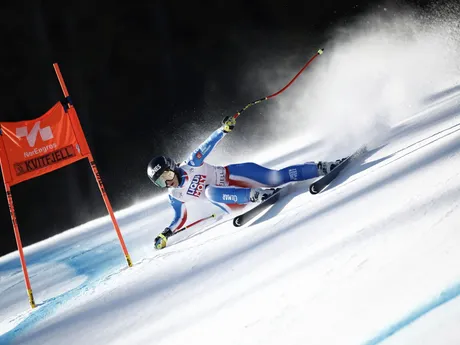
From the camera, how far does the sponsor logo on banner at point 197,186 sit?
3732mm

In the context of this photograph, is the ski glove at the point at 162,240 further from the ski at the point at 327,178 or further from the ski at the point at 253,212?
the ski at the point at 327,178

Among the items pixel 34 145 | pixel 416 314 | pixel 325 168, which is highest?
pixel 34 145

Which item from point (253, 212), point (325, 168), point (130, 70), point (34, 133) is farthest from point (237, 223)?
point (130, 70)

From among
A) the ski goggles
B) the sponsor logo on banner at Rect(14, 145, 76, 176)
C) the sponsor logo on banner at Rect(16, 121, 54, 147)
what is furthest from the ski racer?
the sponsor logo on banner at Rect(16, 121, 54, 147)

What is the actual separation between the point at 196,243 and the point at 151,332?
1253 millimetres

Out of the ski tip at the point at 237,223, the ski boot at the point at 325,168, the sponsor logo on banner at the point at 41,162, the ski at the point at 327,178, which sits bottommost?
the ski tip at the point at 237,223

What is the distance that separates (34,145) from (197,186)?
126 cm

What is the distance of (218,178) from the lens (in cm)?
382

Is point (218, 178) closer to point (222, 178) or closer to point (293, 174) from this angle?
point (222, 178)

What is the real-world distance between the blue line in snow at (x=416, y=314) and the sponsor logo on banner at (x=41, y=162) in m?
2.84

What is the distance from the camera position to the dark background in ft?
25.5

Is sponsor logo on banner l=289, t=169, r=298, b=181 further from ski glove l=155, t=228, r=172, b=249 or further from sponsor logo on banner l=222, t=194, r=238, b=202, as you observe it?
ski glove l=155, t=228, r=172, b=249

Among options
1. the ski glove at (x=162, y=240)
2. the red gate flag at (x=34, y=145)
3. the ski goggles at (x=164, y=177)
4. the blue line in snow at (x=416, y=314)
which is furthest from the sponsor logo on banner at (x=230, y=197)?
the blue line in snow at (x=416, y=314)

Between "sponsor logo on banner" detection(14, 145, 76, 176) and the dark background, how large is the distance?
4366mm
